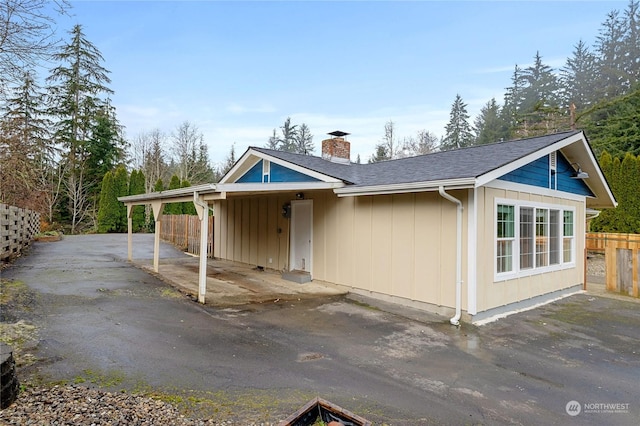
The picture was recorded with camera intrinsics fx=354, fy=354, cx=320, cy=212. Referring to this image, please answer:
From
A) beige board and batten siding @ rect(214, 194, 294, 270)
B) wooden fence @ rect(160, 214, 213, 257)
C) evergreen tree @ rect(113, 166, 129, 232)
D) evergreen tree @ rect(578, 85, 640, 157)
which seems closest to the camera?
beige board and batten siding @ rect(214, 194, 294, 270)

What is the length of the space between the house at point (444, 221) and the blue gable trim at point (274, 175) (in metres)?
0.06

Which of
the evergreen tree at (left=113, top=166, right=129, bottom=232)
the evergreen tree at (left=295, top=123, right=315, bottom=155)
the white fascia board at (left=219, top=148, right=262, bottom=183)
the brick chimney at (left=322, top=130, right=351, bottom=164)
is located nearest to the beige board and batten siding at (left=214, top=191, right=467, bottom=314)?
the white fascia board at (left=219, top=148, right=262, bottom=183)

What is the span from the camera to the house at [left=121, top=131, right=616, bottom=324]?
6.16 meters

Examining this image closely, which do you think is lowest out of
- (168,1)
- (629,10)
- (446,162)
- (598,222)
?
(598,222)

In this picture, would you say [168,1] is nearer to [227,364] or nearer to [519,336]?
[227,364]

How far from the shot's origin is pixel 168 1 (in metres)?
8.95

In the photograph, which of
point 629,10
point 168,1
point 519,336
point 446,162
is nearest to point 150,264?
point 168,1

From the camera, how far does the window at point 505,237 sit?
21.5ft

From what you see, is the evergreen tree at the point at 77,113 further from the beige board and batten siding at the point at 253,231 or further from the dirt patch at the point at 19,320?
the dirt patch at the point at 19,320

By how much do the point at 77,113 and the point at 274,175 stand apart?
21024 mm

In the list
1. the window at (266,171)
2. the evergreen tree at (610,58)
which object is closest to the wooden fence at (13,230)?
the window at (266,171)

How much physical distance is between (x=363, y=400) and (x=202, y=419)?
1.45 m

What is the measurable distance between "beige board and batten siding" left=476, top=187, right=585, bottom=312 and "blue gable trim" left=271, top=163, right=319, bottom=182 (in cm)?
408

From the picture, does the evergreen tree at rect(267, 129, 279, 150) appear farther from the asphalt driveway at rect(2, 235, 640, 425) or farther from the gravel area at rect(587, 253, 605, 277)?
the asphalt driveway at rect(2, 235, 640, 425)
